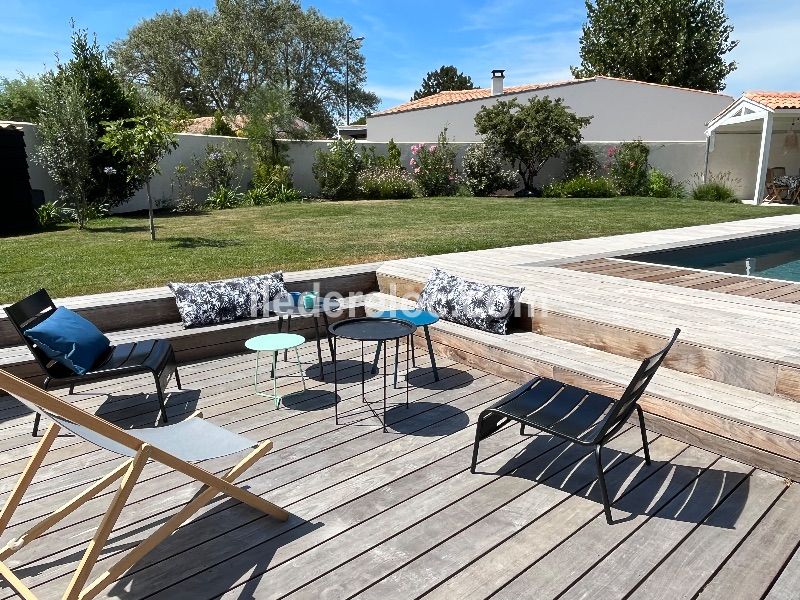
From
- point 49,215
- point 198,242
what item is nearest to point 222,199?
point 49,215

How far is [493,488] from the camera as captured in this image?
3049mm

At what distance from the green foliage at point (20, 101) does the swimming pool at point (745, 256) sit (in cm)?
1469

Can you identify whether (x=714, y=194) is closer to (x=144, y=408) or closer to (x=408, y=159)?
(x=408, y=159)

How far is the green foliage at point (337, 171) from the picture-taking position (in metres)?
17.1

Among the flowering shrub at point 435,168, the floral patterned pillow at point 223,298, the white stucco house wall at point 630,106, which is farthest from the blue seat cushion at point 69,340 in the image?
the white stucco house wall at point 630,106

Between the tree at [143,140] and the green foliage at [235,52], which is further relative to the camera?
the green foliage at [235,52]

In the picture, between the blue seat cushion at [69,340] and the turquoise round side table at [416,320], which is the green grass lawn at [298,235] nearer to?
the blue seat cushion at [69,340]

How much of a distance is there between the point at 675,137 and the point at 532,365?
2067 centimetres

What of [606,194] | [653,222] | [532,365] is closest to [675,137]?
[606,194]

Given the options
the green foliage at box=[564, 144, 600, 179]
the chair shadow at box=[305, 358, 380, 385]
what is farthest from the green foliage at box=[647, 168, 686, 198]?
the chair shadow at box=[305, 358, 380, 385]

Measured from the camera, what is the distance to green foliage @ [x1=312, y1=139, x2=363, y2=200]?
1706 centimetres

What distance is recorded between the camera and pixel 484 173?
1839 centimetres

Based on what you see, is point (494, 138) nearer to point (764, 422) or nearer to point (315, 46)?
point (764, 422)

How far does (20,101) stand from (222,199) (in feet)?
17.7
